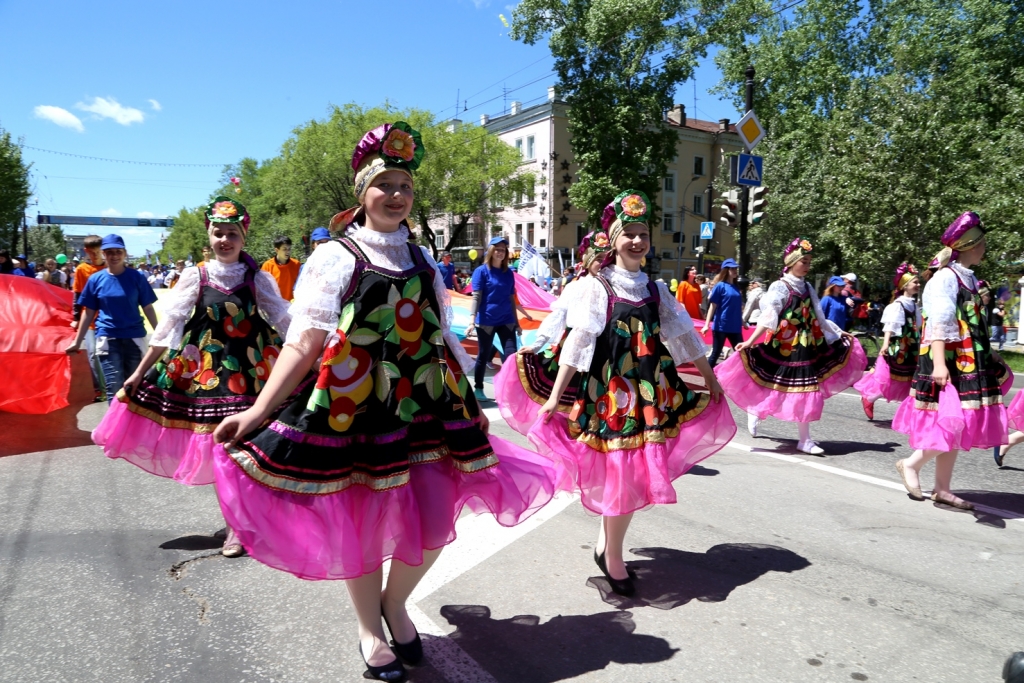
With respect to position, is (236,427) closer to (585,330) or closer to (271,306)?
(585,330)

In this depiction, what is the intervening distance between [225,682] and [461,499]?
117 cm

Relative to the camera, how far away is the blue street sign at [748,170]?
1552 centimetres

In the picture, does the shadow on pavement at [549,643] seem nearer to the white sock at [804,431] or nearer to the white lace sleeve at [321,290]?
the white lace sleeve at [321,290]

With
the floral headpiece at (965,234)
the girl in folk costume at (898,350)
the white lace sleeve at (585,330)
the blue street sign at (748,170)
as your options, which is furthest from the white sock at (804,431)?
the blue street sign at (748,170)

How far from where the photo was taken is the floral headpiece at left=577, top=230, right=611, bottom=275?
4250 mm

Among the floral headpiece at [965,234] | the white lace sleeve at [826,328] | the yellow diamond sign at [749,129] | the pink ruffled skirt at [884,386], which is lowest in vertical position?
the pink ruffled skirt at [884,386]

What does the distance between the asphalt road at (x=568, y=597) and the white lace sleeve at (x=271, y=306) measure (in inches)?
53.6


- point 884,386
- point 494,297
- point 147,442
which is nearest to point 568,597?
point 147,442

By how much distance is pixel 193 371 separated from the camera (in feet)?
15.5

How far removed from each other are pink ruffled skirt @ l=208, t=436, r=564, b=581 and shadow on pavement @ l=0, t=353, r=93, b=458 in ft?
17.5

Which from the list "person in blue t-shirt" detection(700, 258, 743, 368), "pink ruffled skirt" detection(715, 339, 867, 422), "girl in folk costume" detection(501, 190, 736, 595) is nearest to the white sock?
"pink ruffled skirt" detection(715, 339, 867, 422)

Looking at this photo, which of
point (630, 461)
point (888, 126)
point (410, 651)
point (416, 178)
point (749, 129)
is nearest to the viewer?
point (410, 651)

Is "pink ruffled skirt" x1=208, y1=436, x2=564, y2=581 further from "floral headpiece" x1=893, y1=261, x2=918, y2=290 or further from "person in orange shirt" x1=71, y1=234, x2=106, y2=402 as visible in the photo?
"floral headpiece" x1=893, y1=261, x2=918, y2=290

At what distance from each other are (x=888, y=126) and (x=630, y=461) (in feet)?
68.3
